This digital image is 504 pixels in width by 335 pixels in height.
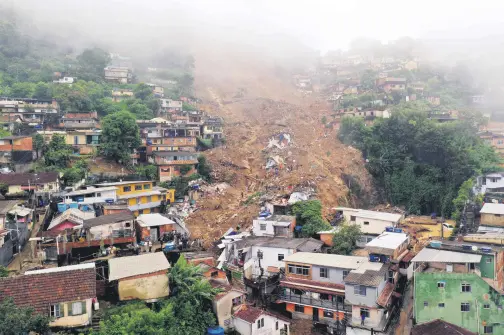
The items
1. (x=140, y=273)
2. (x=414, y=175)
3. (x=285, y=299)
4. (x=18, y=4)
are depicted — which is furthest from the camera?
(x=18, y=4)

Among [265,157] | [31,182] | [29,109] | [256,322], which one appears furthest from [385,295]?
[29,109]

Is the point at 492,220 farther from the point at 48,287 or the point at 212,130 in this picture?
the point at 212,130

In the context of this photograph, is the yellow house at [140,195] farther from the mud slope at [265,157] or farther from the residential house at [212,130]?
the residential house at [212,130]

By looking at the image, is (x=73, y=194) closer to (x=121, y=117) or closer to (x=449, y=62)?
(x=121, y=117)

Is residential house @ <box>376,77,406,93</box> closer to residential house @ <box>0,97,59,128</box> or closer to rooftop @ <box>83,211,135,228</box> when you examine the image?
residential house @ <box>0,97,59,128</box>

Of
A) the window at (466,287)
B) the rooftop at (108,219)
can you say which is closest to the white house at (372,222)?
the window at (466,287)

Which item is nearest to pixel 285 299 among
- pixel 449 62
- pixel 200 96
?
pixel 200 96
